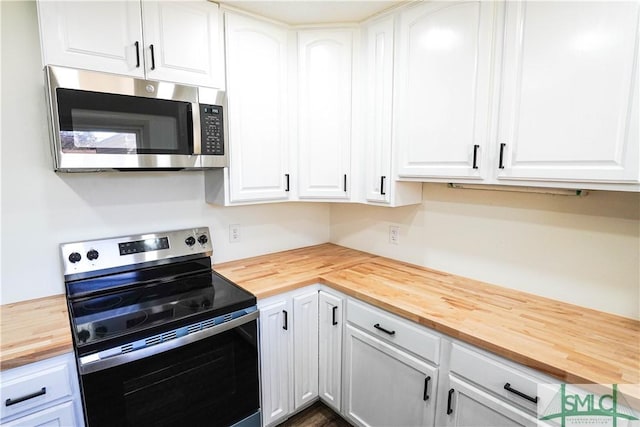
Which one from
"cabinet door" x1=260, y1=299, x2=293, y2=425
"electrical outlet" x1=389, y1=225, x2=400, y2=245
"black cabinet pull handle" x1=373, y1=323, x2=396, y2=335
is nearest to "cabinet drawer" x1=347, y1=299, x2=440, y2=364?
"black cabinet pull handle" x1=373, y1=323, x2=396, y2=335

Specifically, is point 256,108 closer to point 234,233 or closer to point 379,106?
point 379,106

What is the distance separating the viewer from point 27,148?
58.9 inches

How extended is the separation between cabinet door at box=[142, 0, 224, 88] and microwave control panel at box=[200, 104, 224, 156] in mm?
136

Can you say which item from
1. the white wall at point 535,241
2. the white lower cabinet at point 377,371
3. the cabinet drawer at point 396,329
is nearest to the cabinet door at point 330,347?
the white lower cabinet at point 377,371

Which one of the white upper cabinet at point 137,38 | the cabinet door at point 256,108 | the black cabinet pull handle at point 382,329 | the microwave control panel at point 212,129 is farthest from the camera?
the cabinet door at point 256,108

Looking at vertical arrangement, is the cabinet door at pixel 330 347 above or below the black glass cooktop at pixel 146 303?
below

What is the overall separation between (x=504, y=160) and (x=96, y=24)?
5.84 ft

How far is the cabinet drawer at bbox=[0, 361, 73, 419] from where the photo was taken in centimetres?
111

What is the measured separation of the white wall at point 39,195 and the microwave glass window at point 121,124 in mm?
319

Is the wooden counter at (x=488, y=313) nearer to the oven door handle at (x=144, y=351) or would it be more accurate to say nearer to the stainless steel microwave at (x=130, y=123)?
the oven door handle at (x=144, y=351)

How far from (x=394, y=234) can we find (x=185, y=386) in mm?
1455

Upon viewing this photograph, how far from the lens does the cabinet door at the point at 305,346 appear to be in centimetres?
186

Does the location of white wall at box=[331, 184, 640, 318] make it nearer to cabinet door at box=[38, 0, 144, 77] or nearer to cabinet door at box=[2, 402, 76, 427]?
cabinet door at box=[38, 0, 144, 77]

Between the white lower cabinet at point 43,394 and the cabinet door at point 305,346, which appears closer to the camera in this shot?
the white lower cabinet at point 43,394
